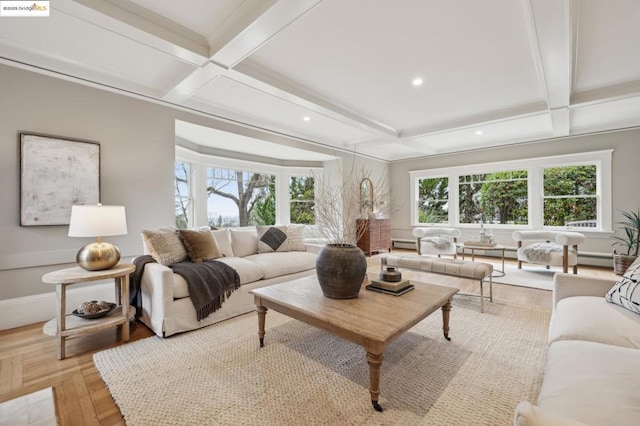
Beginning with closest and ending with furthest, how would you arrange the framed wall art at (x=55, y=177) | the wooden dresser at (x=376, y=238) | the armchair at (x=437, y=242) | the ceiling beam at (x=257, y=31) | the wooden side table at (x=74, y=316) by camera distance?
the ceiling beam at (x=257, y=31) < the wooden side table at (x=74, y=316) < the framed wall art at (x=55, y=177) < the armchair at (x=437, y=242) < the wooden dresser at (x=376, y=238)

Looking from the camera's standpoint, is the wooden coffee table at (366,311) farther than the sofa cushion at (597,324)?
Yes

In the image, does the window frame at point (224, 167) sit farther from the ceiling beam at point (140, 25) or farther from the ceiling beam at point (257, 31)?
the ceiling beam at point (140, 25)

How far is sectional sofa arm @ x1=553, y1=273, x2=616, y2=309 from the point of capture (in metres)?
1.94

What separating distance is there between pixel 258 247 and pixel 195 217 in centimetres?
160

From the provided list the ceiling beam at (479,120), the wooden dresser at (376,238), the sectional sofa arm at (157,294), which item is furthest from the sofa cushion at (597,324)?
the wooden dresser at (376,238)

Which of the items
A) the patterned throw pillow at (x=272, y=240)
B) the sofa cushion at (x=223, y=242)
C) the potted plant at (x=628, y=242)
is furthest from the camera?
the potted plant at (x=628, y=242)

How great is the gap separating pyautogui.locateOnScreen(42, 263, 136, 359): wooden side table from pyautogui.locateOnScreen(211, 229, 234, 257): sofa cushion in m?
1.09

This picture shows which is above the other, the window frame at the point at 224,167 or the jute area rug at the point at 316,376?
the window frame at the point at 224,167

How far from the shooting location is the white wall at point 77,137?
2578 millimetres

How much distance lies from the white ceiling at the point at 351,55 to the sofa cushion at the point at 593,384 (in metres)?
2.23

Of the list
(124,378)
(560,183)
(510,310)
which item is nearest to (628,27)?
(510,310)

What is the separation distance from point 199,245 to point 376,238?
4439mm

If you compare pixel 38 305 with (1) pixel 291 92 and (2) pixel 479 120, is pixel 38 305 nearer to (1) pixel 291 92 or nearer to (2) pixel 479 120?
(1) pixel 291 92

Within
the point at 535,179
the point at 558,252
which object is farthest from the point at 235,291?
the point at 535,179
